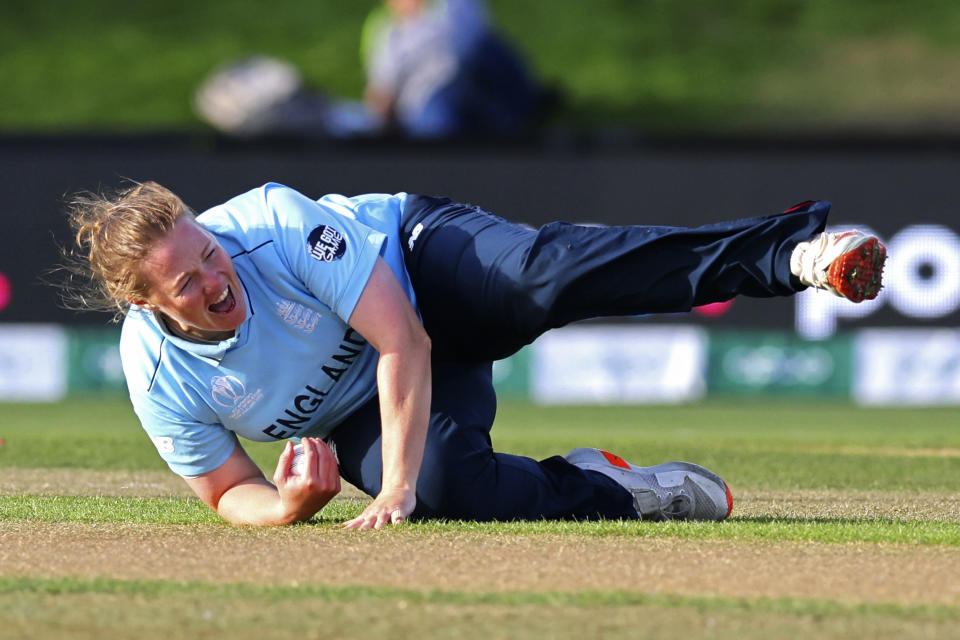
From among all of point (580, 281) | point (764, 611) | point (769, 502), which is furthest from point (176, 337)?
point (769, 502)

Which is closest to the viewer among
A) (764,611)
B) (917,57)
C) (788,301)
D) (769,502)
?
(764,611)

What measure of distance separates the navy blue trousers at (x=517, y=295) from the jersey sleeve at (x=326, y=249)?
0.30 m

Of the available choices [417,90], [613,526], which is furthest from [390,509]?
[417,90]

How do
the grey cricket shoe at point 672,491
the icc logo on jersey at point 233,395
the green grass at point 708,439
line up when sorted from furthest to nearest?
the green grass at point 708,439, the grey cricket shoe at point 672,491, the icc logo on jersey at point 233,395

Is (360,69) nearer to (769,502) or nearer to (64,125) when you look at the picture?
(64,125)

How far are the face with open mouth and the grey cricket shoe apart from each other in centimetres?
144

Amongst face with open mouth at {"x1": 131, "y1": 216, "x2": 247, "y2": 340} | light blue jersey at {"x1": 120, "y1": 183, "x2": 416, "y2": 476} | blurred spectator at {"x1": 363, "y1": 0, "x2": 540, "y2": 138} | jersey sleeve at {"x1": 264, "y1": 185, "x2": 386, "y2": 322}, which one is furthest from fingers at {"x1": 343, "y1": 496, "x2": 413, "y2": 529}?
blurred spectator at {"x1": 363, "y1": 0, "x2": 540, "y2": 138}

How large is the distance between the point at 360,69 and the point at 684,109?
4.95 metres

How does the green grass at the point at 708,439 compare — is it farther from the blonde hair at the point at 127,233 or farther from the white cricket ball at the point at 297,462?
the blonde hair at the point at 127,233

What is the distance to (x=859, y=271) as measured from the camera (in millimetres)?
3867

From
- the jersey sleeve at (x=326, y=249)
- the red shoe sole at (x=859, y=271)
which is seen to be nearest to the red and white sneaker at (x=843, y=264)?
the red shoe sole at (x=859, y=271)

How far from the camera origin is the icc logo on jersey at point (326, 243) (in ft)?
13.7

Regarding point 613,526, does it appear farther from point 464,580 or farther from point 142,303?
point 142,303

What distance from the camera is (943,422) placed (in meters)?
11.2
